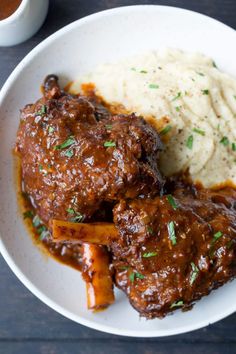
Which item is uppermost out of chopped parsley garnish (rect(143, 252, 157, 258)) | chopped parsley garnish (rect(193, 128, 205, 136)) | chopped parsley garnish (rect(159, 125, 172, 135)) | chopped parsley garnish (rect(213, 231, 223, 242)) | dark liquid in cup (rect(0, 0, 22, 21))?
dark liquid in cup (rect(0, 0, 22, 21))

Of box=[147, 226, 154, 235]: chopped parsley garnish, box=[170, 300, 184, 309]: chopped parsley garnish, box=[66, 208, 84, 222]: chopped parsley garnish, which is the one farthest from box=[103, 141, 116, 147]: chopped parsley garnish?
box=[170, 300, 184, 309]: chopped parsley garnish

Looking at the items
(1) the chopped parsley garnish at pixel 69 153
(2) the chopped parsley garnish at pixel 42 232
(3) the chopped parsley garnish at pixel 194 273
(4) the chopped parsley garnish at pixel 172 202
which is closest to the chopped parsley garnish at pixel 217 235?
(3) the chopped parsley garnish at pixel 194 273

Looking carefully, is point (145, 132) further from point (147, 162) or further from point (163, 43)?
point (163, 43)

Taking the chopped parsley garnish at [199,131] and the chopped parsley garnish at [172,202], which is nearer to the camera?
the chopped parsley garnish at [172,202]

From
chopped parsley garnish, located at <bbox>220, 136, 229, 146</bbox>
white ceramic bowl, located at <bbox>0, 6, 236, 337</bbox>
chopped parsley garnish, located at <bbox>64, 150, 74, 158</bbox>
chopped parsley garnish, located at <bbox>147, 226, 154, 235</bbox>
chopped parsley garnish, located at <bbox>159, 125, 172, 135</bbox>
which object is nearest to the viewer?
chopped parsley garnish, located at <bbox>147, 226, 154, 235</bbox>

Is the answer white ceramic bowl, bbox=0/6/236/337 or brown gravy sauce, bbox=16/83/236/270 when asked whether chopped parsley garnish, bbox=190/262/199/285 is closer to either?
white ceramic bowl, bbox=0/6/236/337

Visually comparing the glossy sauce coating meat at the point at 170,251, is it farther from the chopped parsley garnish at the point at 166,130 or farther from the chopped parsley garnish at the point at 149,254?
the chopped parsley garnish at the point at 166,130
